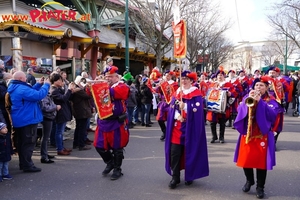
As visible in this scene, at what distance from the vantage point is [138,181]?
5.23 m

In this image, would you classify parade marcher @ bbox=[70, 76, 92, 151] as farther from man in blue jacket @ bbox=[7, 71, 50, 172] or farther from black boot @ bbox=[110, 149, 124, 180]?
black boot @ bbox=[110, 149, 124, 180]

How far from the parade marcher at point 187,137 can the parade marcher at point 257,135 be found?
0.61 meters

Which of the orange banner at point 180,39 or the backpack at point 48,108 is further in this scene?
the backpack at point 48,108

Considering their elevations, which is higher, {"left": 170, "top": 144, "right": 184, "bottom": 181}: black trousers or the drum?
the drum

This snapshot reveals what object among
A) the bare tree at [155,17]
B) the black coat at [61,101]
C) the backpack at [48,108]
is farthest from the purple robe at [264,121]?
the bare tree at [155,17]

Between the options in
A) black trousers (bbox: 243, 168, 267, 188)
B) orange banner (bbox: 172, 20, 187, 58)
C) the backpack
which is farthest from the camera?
the backpack

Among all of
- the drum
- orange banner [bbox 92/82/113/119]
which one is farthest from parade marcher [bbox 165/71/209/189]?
the drum

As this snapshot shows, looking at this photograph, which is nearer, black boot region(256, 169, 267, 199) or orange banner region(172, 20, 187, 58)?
black boot region(256, 169, 267, 199)

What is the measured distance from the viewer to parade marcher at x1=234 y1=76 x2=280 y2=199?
4246 mm

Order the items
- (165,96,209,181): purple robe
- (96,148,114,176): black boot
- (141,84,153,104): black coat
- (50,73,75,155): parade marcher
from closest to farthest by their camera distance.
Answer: (165,96,209,181): purple robe < (96,148,114,176): black boot < (50,73,75,155): parade marcher < (141,84,153,104): black coat

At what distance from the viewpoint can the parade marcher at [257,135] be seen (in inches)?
167

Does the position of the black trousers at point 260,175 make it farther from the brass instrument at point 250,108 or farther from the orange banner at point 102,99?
the orange banner at point 102,99

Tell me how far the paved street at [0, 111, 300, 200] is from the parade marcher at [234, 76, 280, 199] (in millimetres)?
531

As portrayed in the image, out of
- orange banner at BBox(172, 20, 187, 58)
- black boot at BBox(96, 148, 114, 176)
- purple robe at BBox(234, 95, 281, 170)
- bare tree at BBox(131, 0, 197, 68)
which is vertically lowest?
black boot at BBox(96, 148, 114, 176)
